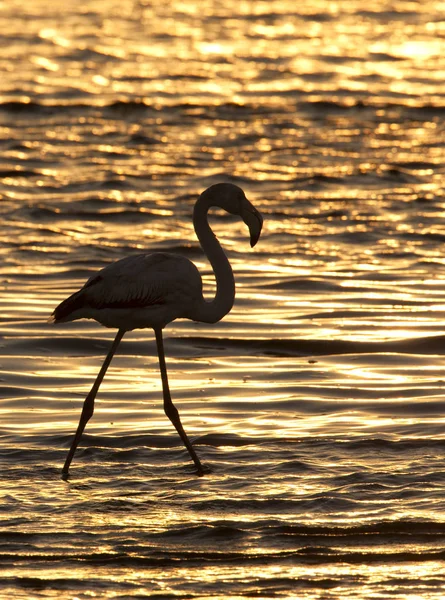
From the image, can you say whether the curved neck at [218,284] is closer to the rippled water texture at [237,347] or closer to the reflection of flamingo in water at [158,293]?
the reflection of flamingo in water at [158,293]

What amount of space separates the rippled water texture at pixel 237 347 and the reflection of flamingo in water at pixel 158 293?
753mm

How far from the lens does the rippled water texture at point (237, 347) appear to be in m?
7.86

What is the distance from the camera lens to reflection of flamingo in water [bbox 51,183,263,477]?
956 cm

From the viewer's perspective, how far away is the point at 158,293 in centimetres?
959

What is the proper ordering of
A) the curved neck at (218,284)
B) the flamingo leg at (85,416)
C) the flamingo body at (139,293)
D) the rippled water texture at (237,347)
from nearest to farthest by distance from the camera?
the rippled water texture at (237,347) < the flamingo leg at (85,416) < the flamingo body at (139,293) < the curved neck at (218,284)

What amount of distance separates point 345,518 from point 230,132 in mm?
18339

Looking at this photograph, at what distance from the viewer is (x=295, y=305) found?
1449 centimetres

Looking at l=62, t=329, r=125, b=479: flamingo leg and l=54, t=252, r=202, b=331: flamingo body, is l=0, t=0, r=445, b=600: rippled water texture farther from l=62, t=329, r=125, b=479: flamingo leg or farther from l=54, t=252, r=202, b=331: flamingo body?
l=54, t=252, r=202, b=331: flamingo body

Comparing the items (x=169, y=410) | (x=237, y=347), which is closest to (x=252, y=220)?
(x=169, y=410)

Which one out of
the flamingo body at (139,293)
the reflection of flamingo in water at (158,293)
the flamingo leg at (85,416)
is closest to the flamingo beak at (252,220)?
the reflection of flamingo in water at (158,293)

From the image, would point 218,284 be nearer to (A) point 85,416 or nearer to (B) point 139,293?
(B) point 139,293

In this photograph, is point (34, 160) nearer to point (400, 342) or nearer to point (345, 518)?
point (400, 342)

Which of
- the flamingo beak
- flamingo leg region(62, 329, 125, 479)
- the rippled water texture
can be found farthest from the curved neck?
the rippled water texture

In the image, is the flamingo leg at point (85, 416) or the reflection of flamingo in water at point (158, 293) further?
the reflection of flamingo in water at point (158, 293)
